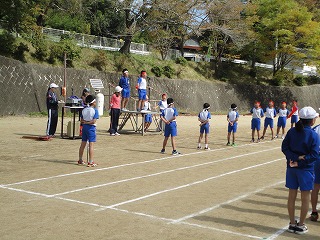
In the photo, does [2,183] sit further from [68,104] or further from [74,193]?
[68,104]

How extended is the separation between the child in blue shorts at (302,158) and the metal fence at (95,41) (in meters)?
27.2

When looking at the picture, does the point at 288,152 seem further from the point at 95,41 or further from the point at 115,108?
the point at 95,41

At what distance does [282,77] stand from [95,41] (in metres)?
22.4

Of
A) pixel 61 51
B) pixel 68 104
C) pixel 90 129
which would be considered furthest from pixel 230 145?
pixel 61 51

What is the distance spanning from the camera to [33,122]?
2305 centimetres

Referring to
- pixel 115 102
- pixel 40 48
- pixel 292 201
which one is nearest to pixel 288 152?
pixel 292 201

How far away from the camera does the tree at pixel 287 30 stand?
1615 inches

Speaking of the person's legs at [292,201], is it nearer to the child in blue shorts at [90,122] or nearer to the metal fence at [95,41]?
the child in blue shorts at [90,122]

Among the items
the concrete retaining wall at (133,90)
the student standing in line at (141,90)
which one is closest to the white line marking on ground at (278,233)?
the student standing in line at (141,90)

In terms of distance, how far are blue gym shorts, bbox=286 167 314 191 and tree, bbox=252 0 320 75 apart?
35.8 meters

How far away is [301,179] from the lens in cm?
675

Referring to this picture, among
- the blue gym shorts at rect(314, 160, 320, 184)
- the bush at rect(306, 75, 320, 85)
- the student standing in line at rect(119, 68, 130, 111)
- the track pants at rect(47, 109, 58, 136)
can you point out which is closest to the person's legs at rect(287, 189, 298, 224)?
the blue gym shorts at rect(314, 160, 320, 184)

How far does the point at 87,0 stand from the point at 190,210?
29667 mm

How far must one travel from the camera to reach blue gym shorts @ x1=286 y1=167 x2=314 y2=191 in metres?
6.73
